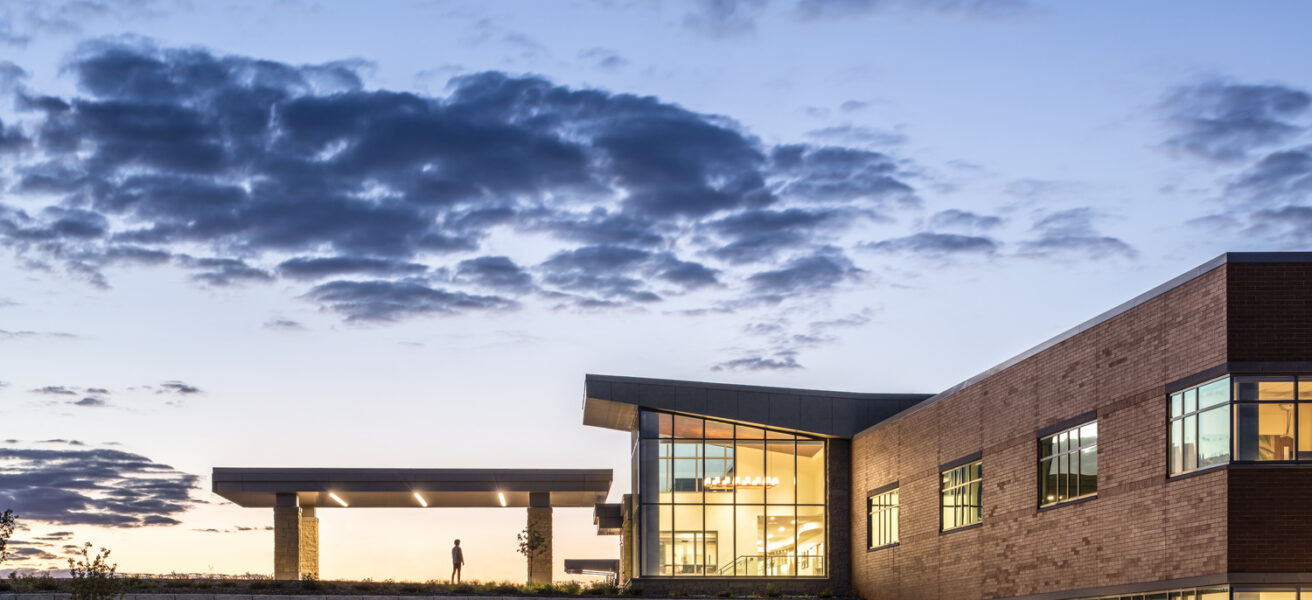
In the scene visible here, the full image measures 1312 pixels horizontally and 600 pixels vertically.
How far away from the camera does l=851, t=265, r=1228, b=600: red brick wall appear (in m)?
25.2

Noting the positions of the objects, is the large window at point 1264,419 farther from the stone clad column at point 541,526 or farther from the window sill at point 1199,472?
the stone clad column at point 541,526

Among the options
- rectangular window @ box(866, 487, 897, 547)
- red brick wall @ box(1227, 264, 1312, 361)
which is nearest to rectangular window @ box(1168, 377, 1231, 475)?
red brick wall @ box(1227, 264, 1312, 361)

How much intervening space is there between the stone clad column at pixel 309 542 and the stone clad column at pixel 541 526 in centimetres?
829

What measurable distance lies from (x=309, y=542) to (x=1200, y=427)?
38.5 metres

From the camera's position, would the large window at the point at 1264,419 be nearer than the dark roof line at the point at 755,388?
Yes


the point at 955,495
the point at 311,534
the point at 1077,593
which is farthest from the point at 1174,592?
the point at 311,534

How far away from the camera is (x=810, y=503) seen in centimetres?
4706

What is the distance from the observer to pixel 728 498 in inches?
1853

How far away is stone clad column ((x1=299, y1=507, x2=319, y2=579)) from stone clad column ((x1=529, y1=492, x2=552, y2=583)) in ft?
27.2

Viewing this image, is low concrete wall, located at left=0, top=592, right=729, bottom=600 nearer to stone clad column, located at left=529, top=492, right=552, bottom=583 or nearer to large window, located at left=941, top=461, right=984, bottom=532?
large window, located at left=941, top=461, right=984, bottom=532

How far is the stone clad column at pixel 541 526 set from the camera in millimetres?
54000

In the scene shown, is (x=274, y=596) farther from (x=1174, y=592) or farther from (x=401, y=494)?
(x=1174, y=592)

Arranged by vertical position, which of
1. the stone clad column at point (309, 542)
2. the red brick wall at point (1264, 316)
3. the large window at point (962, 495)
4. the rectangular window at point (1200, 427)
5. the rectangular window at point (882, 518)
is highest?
the red brick wall at point (1264, 316)

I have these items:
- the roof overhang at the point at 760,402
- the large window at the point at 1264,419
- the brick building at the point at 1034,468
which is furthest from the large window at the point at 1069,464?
the roof overhang at the point at 760,402
